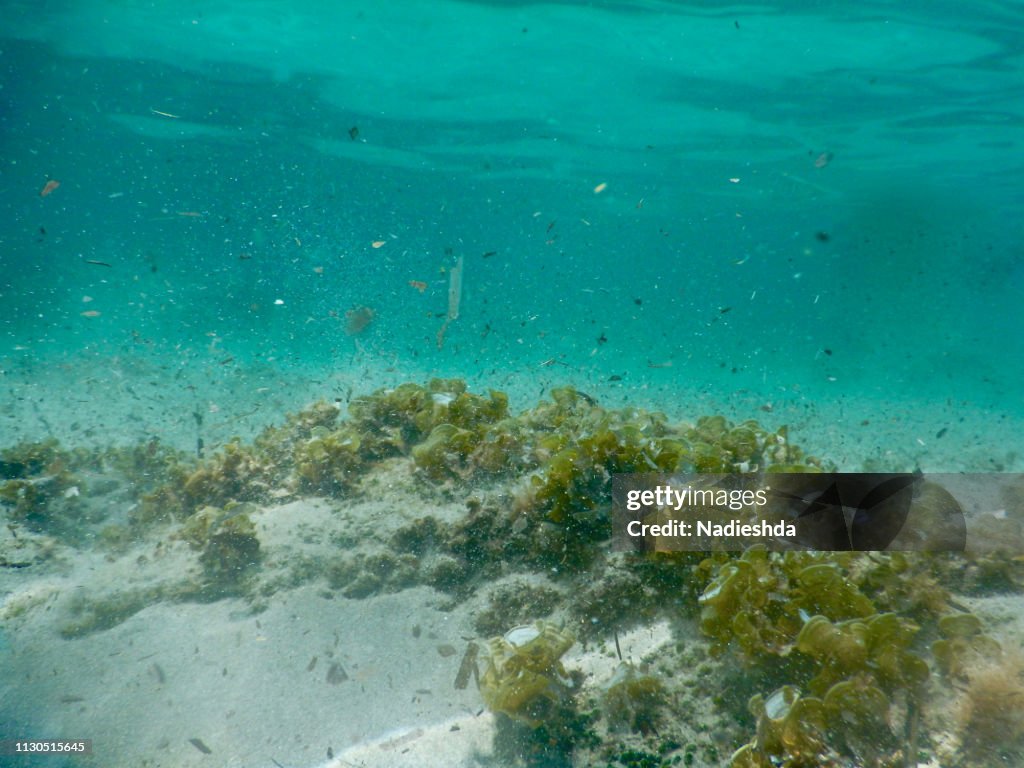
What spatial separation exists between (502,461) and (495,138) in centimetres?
2341

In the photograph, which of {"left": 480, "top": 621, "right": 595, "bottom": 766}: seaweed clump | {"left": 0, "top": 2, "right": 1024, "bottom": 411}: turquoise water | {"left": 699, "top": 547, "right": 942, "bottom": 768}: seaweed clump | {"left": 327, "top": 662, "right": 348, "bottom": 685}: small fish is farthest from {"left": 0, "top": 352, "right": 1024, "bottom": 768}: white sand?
{"left": 0, "top": 2, "right": 1024, "bottom": 411}: turquoise water

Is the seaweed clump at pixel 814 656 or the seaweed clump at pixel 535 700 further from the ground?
the seaweed clump at pixel 814 656

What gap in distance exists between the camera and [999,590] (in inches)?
117

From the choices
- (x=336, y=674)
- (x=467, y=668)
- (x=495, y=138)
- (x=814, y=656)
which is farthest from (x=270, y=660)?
(x=495, y=138)

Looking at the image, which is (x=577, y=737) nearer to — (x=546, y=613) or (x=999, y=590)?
(x=546, y=613)

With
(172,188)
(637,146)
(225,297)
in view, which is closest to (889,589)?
(637,146)

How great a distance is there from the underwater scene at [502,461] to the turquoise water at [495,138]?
0.21 metres

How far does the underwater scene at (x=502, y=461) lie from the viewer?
8.46 ft

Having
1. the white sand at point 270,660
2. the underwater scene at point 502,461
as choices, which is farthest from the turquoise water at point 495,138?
Result: the white sand at point 270,660

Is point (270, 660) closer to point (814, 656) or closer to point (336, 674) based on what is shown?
point (336, 674)

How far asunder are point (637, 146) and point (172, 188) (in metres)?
38.1

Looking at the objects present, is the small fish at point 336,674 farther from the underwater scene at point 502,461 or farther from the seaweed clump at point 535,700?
the seaweed clump at point 535,700

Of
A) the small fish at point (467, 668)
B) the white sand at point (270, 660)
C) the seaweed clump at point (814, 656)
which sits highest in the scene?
the seaweed clump at point (814, 656)

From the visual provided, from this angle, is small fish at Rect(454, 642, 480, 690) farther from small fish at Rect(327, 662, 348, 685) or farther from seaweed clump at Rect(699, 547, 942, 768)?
seaweed clump at Rect(699, 547, 942, 768)
